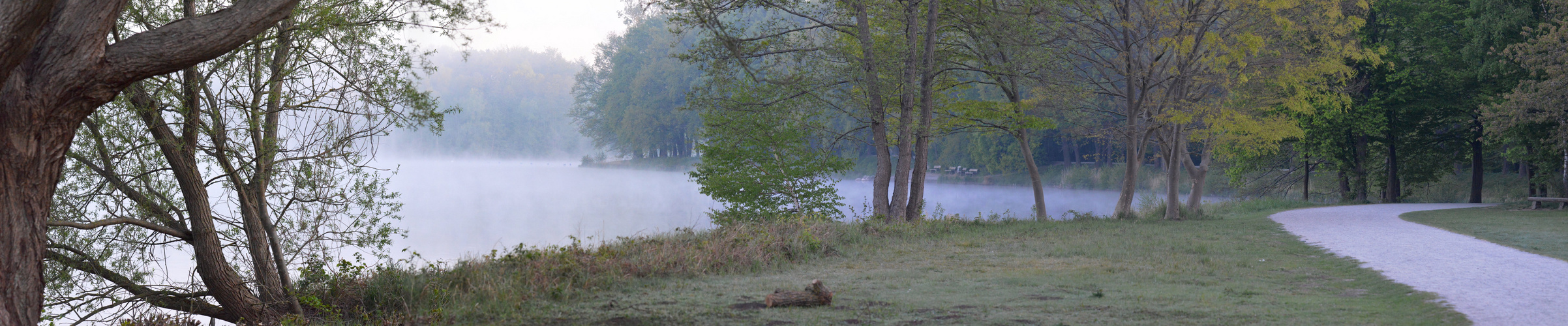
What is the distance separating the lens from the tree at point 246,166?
8805 millimetres

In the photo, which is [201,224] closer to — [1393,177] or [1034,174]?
[1034,174]

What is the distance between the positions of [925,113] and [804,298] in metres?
10.6

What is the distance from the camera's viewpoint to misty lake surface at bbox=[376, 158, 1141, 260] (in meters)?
26.0

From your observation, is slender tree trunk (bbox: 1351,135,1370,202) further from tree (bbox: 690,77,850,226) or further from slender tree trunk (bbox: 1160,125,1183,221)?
tree (bbox: 690,77,850,226)

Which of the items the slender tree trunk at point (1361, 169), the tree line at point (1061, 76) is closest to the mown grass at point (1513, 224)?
the tree line at point (1061, 76)

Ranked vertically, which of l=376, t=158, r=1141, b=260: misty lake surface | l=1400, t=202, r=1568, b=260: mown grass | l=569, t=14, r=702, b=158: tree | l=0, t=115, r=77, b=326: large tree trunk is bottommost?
l=376, t=158, r=1141, b=260: misty lake surface

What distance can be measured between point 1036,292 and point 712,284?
273cm

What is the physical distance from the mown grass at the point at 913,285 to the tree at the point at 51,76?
2.39m

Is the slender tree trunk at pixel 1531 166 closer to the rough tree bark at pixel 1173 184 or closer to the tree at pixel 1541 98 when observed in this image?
the tree at pixel 1541 98

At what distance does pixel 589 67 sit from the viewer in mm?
72438

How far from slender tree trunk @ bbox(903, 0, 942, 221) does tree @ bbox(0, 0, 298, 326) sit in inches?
460

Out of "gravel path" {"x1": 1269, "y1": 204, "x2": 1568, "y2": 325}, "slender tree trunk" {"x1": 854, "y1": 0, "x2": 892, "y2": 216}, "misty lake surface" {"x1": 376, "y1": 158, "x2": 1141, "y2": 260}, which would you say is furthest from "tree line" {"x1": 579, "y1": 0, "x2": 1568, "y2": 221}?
"gravel path" {"x1": 1269, "y1": 204, "x2": 1568, "y2": 325}

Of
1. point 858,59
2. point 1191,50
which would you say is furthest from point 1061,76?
point 858,59

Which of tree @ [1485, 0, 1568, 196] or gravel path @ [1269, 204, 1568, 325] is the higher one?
tree @ [1485, 0, 1568, 196]
